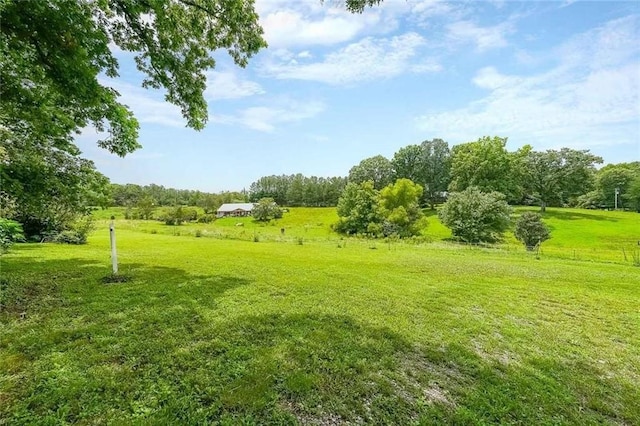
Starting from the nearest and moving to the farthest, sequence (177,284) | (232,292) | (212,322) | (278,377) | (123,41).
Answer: (278,377)
(212,322)
(123,41)
(232,292)
(177,284)

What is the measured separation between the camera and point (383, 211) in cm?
3412

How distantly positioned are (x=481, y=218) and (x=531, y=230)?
530 cm

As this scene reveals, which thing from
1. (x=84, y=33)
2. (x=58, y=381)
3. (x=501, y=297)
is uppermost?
(x=84, y=33)

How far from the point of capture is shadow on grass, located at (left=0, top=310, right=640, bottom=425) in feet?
9.07

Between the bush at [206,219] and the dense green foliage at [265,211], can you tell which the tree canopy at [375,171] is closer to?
the dense green foliage at [265,211]

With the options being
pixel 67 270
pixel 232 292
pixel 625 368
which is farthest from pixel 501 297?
pixel 67 270

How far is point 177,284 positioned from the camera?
699 centimetres

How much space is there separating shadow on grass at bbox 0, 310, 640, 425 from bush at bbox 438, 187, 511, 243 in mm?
25589

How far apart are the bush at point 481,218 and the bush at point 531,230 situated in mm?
4446

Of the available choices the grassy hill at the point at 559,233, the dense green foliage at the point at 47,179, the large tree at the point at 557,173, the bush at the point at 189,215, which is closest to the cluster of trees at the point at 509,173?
the large tree at the point at 557,173

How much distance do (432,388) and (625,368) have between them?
10.5 ft

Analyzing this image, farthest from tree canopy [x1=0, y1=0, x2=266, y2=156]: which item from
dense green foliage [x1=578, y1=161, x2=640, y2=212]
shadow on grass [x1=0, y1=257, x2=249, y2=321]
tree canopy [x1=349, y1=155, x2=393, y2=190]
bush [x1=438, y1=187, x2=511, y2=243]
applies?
dense green foliage [x1=578, y1=161, x2=640, y2=212]

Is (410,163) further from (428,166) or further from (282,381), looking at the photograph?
(282,381)

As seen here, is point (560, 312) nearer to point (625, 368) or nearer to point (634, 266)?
point (625, 368)
